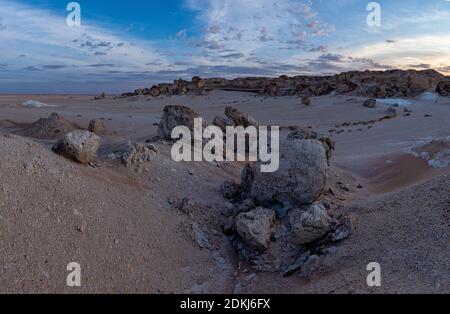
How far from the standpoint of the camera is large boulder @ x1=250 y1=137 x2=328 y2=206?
4.75m

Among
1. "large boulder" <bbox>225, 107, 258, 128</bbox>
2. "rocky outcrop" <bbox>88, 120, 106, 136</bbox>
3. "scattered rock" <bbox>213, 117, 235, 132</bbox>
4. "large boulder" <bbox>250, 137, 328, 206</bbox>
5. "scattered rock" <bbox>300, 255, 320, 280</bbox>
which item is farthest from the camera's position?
"rocky outcrop" <bbox>88, 120, 106, 136</bbox>

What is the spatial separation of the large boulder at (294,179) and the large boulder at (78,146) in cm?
181

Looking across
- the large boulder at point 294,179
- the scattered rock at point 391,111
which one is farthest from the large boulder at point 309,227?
the scattered rock at point 391,111

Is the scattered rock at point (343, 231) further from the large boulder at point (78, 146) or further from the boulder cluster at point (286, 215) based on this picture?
the large boulder at point (78, 146)

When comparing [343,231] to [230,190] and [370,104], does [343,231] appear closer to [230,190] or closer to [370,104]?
[230,190]

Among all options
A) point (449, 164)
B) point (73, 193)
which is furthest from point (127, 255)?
point (449, 164)

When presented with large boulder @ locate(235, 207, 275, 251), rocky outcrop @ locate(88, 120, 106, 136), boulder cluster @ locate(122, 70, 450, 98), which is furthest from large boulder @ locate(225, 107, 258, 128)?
boulder cluster @ locate(122, 70, 450, 98)

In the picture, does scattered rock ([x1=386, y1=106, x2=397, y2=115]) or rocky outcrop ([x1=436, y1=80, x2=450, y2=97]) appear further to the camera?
rocky outcrop ([x1=436, y1=80, x2=450, y2=97])

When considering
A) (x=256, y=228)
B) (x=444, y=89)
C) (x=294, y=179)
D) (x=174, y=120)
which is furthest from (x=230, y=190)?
(x=444, y=89)

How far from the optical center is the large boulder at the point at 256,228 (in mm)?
4238

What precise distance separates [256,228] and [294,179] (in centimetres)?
78

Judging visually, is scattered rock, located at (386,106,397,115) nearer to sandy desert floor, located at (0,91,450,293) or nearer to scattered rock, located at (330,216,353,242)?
sandy desert floor, located at (0,91,450,293)

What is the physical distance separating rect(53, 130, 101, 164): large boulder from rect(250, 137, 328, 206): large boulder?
5.94 feet

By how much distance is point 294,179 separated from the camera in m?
4.76
